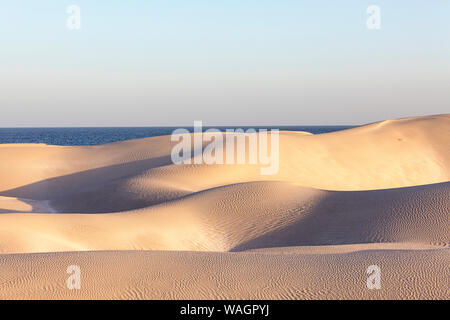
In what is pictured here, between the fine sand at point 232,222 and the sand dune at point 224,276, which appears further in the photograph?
the fine sand at point 232,222

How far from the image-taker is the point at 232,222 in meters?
10.3

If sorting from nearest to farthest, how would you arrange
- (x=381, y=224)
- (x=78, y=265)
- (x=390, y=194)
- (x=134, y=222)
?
1. (x=78, y=265)
2. (x=381, y=224)
3. (x=134, y=222)
4. (x=390, y=194)

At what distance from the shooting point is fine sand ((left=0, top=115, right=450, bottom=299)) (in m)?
4.64

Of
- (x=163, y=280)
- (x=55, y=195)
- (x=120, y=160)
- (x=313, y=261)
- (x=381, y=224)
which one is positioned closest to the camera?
(x=163, y=280)

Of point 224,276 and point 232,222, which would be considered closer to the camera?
point 224,276

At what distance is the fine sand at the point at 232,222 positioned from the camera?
464 centimetres

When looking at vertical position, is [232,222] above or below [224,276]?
below

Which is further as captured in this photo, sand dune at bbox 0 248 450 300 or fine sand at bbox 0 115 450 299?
fine sand at bbox 0 115 450 299
